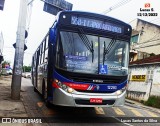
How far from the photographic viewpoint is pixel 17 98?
1390 centimetres

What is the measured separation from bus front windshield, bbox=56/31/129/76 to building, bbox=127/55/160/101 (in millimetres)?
13342

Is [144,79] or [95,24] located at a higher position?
[95,24]

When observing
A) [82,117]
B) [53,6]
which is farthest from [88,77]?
[53,6]

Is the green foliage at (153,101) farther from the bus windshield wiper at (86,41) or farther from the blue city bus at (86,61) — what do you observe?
the bus windshield wiper at (86,41)

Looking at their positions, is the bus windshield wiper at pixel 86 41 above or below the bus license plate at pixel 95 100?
above

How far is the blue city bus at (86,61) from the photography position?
29.6ft

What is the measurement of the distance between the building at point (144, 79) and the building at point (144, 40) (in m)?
10.4

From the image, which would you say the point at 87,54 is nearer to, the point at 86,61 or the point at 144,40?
the point at 86,61

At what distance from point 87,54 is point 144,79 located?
16.2 m

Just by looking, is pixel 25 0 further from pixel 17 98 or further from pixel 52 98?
pixel 52 98

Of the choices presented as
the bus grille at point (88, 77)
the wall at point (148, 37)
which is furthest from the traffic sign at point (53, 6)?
the bus grille at point (88, 77)

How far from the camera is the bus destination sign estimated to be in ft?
31.3

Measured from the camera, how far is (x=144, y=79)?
80.5 ft

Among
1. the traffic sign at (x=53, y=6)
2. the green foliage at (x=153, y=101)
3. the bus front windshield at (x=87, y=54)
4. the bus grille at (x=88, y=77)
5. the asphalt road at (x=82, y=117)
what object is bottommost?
the green foliage at (x=153, y=101)
